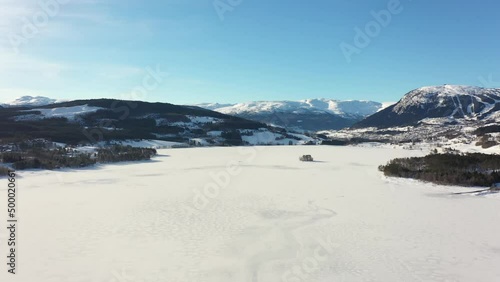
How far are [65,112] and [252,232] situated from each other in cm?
7822

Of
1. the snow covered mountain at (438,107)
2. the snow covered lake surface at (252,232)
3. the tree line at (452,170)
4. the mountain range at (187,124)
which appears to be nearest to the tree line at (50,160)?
the snow covered lake surface at (252,232)

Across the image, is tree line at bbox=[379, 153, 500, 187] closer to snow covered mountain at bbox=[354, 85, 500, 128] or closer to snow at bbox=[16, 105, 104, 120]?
snow at bbox=[16, 105, 104, 120]

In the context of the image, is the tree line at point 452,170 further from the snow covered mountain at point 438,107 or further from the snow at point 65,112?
the snow covered mountain at point 438,107

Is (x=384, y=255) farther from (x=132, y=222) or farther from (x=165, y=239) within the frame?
(x=132, y=222)

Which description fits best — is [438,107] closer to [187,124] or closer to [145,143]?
[187,124]

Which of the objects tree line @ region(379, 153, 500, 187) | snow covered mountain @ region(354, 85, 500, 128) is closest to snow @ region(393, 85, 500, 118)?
snow covered mountain @ region(354, 85, 500, 128)

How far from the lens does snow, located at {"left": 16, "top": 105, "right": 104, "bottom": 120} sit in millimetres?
68863

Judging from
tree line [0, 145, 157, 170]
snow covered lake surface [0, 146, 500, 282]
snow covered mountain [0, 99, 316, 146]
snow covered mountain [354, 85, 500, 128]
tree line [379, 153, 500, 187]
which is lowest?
snow covered lake surface [0, 146, 500, 282]

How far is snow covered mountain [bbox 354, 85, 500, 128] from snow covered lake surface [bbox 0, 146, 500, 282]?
356 feet

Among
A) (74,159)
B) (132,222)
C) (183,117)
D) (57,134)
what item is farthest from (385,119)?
(132,222)

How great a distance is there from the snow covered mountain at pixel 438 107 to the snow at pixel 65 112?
304 feet

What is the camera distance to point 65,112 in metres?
78.1

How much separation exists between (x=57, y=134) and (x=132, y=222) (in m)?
38.4

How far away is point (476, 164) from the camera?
2088 cm
